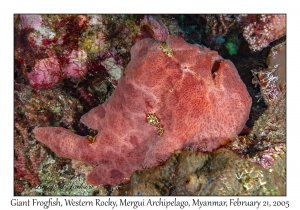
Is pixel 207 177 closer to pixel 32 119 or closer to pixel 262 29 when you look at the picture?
pixel 262 29

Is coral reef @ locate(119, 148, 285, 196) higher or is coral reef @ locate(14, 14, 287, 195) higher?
coral reef @ locate(14, 14, 287, 195)

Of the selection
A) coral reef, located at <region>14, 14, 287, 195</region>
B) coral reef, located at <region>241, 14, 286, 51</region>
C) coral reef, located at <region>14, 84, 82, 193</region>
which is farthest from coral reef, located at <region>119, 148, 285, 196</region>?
coral reef, located at <region>241, 14, 286, 51</region>

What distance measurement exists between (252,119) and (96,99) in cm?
259

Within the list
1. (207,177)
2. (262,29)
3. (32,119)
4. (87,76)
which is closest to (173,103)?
(207,177)

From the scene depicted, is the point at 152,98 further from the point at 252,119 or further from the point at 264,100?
the point at 264,100

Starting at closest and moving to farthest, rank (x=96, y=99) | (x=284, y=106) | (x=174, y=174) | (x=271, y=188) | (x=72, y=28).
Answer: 1. (x=271, y=188)
2. (x=174, y=174)
3. (x=284, y=106)
4. (x=72, y=28)
5. (x=96, y=99)

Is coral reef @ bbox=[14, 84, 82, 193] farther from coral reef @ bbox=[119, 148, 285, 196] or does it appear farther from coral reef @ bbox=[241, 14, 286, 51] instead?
coral reef @ bbox=[241, 14, 286, 51]

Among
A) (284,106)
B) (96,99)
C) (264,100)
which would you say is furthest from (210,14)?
(96,99)

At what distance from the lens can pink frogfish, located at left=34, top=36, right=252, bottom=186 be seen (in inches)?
126

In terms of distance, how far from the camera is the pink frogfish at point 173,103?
3193mm

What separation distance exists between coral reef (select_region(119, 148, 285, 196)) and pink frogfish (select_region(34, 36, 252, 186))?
29 centimetres

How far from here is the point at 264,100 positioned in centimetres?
396

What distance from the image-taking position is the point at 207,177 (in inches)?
109

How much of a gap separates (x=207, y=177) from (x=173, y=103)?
950 millimetres
